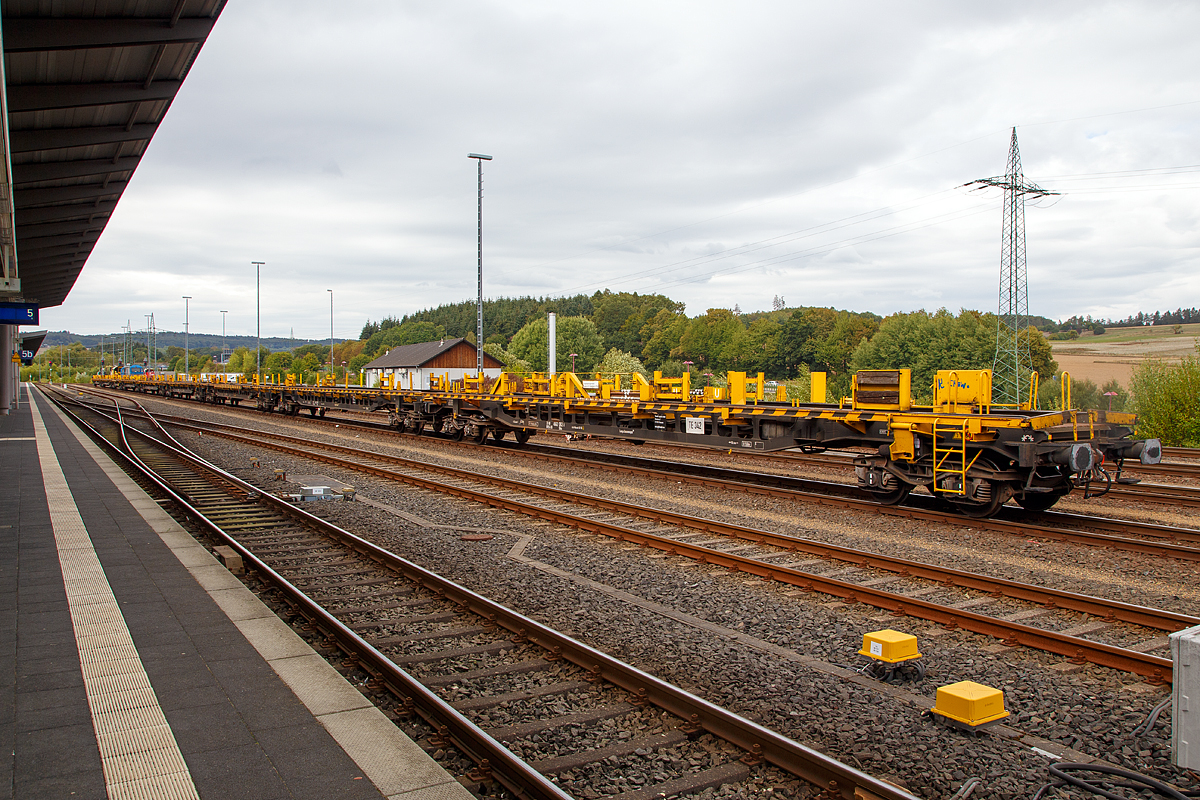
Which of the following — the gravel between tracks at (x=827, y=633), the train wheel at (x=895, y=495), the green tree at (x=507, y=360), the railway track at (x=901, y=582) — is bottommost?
the gravel between tracks at (x=827, y=633)

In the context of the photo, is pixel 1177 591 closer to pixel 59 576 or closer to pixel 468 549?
pixel 468 549

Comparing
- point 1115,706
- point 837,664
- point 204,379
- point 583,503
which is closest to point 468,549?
point 583,503

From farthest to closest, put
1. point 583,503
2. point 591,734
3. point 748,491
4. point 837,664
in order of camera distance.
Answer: point 748,491
point 583,503
point 837,664
point 591,734

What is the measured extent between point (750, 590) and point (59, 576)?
6964 mm

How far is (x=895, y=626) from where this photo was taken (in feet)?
21.0

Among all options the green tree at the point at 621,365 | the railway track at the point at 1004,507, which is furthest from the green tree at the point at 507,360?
the railway track at the point at 1004,507

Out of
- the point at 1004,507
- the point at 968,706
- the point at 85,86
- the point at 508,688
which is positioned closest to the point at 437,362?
the point at 85,86

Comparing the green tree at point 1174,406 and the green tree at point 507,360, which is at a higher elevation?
the green tree at point 507,360

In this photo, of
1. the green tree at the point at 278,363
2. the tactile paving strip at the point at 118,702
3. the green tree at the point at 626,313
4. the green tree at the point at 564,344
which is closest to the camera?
the tactile paving strip at the point at 118,702

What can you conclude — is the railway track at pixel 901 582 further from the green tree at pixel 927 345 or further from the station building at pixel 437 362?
the station building at pixel 437 362

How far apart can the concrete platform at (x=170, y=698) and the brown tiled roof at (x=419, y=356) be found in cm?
6974

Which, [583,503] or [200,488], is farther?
[200,488]

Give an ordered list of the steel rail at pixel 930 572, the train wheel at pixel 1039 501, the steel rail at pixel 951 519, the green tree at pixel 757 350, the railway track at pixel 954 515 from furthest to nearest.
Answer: the green tree at pixel 757 350 → the train wheel at pixel 1039 501 → the railway track at pixel 954 515 → the steel rail at pixel 951 519 → the steel rail at pixel 930 572

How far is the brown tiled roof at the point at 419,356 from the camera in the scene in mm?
77787
